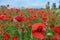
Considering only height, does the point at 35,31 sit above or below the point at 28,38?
above

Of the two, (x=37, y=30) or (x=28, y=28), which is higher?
(x=37, y=30)

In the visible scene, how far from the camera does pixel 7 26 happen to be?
2795 millimetres

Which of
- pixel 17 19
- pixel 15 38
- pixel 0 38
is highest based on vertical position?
pixel 17 19

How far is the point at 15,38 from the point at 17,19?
0.19 meters

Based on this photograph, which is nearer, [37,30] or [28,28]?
[37,30]

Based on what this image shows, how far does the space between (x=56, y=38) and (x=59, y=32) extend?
0.14ft

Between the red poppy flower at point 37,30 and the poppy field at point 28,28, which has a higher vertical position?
the red poppy flower at point 37,30

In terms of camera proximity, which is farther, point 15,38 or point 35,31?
point 15,38

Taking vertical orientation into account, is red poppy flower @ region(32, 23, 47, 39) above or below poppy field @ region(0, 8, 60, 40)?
above

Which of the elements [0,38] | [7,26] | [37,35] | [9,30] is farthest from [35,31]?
[7,26]

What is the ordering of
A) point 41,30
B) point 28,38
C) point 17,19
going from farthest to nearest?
point 28,38, point 17,19, point 41,30

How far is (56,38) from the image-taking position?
88cm

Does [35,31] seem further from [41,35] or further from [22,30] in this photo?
[22,30]

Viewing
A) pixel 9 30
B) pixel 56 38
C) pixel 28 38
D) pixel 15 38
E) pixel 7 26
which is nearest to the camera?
pixel 56 38
